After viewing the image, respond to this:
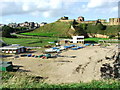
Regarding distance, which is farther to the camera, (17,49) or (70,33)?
(70,33)

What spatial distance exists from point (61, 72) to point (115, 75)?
211 inches

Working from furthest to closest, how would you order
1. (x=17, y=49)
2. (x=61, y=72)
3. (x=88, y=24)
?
(x=88, y=24) → (x=17, y=49) → (x=61, y=72)

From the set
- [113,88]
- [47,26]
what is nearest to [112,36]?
[47,26]

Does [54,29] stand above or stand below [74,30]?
above

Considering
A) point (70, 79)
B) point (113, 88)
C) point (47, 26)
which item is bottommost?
point (70, 79)

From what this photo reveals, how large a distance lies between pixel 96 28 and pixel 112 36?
9999mm

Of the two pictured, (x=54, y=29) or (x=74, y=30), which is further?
(x=54, y=29)

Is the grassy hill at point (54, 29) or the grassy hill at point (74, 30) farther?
the grassy hill at point (54, 29)

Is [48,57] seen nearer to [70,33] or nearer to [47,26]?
[70,33]

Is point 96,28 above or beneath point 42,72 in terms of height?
above

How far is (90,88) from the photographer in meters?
7.44

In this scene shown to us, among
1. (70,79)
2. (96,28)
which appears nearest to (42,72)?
(70,79)

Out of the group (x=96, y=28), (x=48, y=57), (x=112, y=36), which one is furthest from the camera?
(x=96, y=28)

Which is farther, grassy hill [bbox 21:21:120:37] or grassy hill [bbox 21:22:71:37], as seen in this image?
grassy hill [bbox 21:22:71:37]
